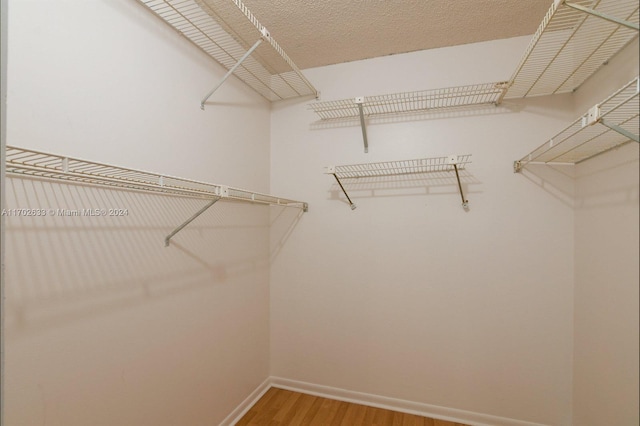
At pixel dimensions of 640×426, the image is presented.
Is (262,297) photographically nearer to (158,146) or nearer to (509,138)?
(158,146)

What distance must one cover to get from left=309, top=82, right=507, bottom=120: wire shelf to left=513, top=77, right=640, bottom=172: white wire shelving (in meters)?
0.46

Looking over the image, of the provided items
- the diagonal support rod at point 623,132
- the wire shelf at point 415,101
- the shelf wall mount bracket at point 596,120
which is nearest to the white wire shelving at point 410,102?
the wire shelf at point 415,101

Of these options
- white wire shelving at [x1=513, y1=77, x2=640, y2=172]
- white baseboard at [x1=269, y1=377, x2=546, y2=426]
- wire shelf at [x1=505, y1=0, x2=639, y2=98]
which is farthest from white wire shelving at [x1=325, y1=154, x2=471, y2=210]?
white baseboard at [x1=269, y1=377, x2=546, y2=426]

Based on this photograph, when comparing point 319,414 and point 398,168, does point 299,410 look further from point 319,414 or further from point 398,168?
point 398,168

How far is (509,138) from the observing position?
1767mm

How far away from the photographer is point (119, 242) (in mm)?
1138

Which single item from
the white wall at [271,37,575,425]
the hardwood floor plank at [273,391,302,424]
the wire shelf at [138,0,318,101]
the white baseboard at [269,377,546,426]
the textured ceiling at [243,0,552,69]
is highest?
the textured ceiling at [243,0,552,69]

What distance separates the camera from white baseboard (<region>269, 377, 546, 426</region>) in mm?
1755

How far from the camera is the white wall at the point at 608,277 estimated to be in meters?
0.63

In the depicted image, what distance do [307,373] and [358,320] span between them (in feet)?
1.88

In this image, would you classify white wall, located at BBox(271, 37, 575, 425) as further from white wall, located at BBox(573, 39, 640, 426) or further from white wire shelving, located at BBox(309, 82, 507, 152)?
white wall, located at BBox(573, 39, 640, 426)

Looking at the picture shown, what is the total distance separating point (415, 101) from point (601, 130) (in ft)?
3.41

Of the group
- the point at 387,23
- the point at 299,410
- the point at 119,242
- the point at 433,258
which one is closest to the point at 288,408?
the point at 299,410

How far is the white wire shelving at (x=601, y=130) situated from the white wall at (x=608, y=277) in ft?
0.10
